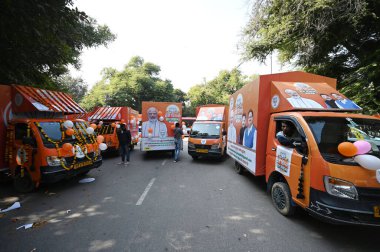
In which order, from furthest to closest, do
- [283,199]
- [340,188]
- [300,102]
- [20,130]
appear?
[20,130] → [300,102] → [283,199] → [340,188]

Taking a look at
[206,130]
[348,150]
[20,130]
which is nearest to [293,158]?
[348,150]

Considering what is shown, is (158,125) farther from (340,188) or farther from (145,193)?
(340,188)

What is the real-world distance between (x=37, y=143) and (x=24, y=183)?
131 cm

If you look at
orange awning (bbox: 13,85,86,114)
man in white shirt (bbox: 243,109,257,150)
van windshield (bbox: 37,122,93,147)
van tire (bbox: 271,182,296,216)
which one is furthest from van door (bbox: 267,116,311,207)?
orange awning (bbox: 13,85,86,114)

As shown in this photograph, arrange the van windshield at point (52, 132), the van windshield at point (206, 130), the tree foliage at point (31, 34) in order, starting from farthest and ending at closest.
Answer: the van windshield at point (206, 130), the van windshield at point (52, 132), the tree foliage at point (31, 34)

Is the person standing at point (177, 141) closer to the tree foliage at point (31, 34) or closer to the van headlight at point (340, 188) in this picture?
the tree foliage at point (31, 34)

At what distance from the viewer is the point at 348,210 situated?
3.04m

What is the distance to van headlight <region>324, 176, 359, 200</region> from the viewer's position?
3.08m

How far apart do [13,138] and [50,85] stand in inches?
202

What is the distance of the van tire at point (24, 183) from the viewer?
5930 mm

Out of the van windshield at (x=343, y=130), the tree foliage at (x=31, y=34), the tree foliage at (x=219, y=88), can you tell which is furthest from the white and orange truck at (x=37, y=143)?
the tree foliage at (x=219, y=88)

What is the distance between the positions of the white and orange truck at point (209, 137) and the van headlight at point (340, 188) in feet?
22.3

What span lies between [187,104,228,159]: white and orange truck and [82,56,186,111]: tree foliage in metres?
21.9

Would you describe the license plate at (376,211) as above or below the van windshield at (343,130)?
below
